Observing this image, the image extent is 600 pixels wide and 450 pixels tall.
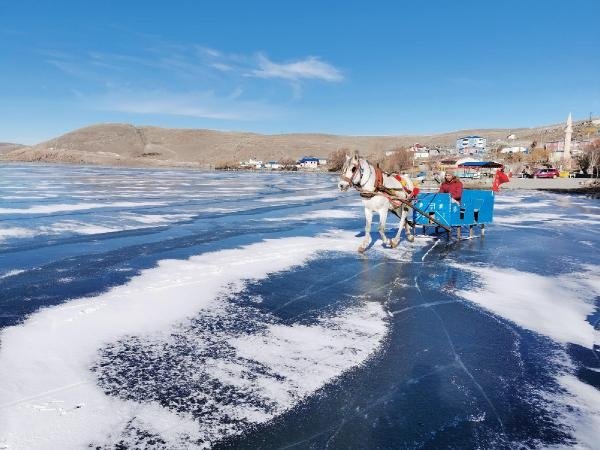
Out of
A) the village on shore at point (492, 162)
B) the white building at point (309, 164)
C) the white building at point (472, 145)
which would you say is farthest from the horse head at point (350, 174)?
the white building at point (472, 145)

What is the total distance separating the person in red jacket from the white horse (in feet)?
3.96

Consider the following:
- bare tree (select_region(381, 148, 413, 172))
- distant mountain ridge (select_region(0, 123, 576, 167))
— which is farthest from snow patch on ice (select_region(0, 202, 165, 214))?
distant mountain ridge (select_region(0, 123, 576, 167))

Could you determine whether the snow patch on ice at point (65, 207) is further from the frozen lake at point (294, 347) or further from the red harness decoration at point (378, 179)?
the red harness decoration at point (378, 179)

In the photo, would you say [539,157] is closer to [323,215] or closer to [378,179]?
[323,215]

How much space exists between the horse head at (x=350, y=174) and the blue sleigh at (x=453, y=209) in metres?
2.93

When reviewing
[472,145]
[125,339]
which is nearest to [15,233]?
[125,339]

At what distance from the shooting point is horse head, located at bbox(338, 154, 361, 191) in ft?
30.5

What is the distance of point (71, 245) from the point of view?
10336mm

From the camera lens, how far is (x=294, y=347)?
15.9ft

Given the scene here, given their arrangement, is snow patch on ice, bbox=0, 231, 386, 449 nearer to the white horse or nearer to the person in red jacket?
the white horse

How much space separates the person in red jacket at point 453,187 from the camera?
1180 cm

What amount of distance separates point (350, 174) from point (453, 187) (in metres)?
4.04

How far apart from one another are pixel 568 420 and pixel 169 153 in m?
168

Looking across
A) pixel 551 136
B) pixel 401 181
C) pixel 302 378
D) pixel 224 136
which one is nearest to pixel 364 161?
pixel 401 181
